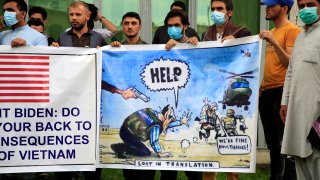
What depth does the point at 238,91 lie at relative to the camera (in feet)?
19.4

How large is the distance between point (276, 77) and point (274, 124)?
50cm

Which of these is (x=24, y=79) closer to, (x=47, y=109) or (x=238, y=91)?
(x=47, y=109)

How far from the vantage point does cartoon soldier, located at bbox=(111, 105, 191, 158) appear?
6133 millimetres

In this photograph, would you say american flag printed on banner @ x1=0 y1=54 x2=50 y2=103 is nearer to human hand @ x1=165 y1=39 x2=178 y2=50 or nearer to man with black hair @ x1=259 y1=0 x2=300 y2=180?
human hand @ x1=165 y1=39 x2=178 y2=50

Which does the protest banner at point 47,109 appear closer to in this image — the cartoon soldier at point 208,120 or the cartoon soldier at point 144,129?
the cartoon soldier at point 144,129

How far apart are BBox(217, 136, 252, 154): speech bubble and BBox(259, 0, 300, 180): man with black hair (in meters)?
0.67

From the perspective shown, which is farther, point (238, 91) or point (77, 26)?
point (77, 26)

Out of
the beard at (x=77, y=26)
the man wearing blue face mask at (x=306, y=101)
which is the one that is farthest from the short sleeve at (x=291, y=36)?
the beard at (x=77, y=26)

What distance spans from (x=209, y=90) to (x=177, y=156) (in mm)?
702

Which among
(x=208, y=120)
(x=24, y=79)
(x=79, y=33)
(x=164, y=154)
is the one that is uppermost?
(x=79, y=33)

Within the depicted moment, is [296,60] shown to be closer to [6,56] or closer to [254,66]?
[254,66]

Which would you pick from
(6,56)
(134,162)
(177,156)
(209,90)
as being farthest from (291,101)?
(6,56)

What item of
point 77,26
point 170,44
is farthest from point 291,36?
point 77,26

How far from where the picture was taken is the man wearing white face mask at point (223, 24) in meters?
6.13
